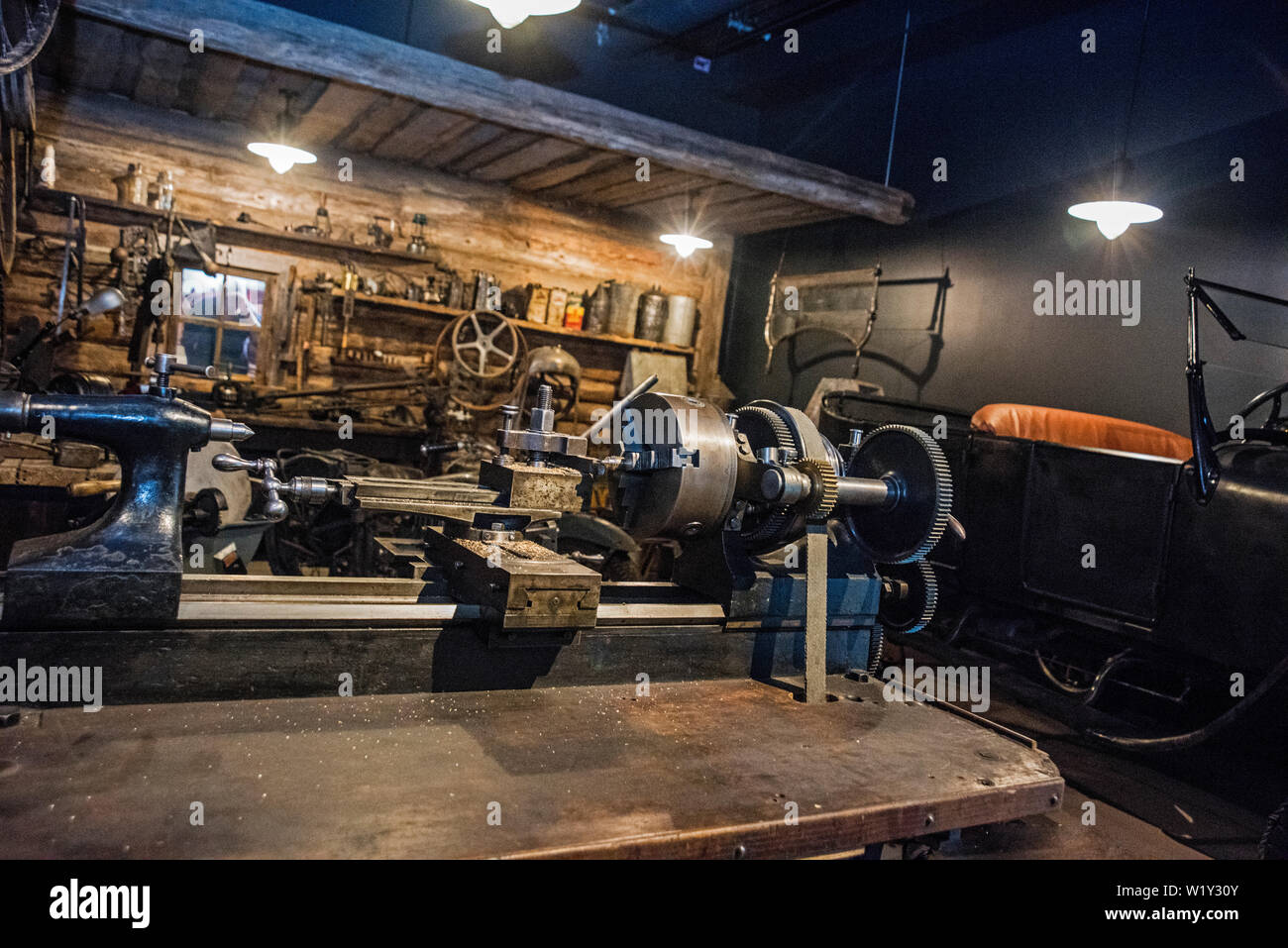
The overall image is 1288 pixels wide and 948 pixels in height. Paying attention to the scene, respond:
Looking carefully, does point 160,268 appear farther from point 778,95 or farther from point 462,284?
point 778,95

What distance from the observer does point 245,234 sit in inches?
240

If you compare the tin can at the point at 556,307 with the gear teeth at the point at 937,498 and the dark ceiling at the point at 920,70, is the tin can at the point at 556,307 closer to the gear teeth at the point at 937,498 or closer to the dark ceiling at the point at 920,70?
the dark ceiling at the point at 920,70

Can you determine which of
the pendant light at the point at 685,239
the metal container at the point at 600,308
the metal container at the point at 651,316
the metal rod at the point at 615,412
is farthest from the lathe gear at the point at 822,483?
the metal container at the point at 651,316

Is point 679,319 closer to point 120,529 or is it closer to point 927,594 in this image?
point 927,594

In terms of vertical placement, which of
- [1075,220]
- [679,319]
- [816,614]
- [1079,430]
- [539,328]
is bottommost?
[816,614]

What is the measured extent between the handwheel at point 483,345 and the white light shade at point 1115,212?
382 cm

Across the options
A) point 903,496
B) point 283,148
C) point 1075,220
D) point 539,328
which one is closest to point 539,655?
point 903,496

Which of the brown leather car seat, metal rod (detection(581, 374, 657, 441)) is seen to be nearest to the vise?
metal rod (detection(581, 374, 657, 441))

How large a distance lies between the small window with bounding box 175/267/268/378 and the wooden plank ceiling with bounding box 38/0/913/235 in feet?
3.40

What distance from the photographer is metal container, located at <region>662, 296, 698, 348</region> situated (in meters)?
7.60

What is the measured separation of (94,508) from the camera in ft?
11.7

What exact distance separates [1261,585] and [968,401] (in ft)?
10.0

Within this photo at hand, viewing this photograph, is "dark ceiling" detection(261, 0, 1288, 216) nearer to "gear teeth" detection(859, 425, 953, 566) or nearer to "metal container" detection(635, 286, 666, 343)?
"metal container" detection(635, 286, 666, 343)

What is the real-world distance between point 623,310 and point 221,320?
116 inches
